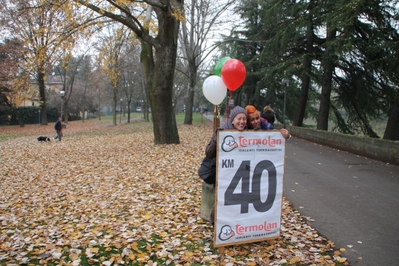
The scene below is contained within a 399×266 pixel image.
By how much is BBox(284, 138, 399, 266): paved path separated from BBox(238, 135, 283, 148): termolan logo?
162cm

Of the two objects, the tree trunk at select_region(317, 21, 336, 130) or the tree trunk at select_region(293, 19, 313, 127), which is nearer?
the tree trunk at select_region(317, 21, 336, 130)

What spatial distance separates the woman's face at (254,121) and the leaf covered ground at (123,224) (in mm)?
1593

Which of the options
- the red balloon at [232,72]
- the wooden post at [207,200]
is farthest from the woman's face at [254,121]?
the red balloon at [232,72]

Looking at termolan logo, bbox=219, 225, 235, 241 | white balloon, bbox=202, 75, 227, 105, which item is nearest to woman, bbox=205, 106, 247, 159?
termolan logo, bbox=219, 225, 235, 241

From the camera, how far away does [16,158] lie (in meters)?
13.3

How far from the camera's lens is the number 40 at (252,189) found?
13.0ft

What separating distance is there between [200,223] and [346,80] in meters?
17.0

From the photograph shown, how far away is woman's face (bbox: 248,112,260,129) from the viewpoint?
4211mm

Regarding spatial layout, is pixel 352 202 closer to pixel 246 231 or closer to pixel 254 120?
pixel 246 231

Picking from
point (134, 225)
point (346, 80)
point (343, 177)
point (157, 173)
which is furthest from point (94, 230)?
point (346, 80)

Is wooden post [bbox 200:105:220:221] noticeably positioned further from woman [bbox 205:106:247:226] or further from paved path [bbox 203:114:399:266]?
paved path [bbox 203:114:399:266]

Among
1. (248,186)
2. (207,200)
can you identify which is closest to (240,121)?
(248,186)

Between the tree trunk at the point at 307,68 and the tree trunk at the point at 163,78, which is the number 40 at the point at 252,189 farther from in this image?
the tree trunk at the point at 307,68

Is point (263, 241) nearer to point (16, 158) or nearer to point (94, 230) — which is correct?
point (94, 230)
